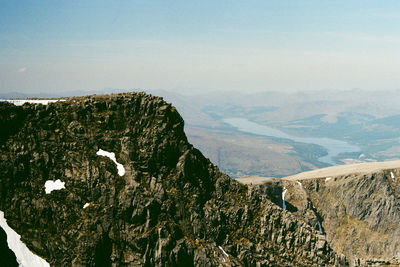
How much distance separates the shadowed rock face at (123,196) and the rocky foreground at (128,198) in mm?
183

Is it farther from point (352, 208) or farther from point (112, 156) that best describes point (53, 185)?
point (352, 208)

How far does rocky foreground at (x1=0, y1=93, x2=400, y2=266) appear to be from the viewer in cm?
6328

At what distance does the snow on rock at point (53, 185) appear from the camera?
65250 millimetres

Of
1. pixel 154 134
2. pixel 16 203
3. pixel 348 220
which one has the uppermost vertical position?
pixel 154 134

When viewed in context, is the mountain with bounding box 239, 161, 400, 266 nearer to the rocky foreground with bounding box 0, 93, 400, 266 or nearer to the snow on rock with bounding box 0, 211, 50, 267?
the rocky foreground with bounding box 0, 93, 400, 266

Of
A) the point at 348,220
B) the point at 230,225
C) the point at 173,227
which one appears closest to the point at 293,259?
the point at 230,225

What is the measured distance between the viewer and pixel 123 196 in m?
65.1

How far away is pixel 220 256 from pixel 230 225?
8.09 metres

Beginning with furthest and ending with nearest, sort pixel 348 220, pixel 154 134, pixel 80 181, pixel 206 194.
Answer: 1. pixel 348 220
2. pixel 206 194
3. pixel 154 134
4. pixel 80 181

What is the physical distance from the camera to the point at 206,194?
3007 inches

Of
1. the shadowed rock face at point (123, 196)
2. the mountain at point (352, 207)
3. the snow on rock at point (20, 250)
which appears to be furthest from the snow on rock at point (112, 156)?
the mountain at point (352, 207)

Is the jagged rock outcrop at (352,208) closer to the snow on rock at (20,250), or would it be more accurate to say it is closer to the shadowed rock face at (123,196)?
the shadowed rock face at (123,196)

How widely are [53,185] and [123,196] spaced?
1325 cm

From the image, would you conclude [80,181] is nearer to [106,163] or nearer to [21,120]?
[106,163]
